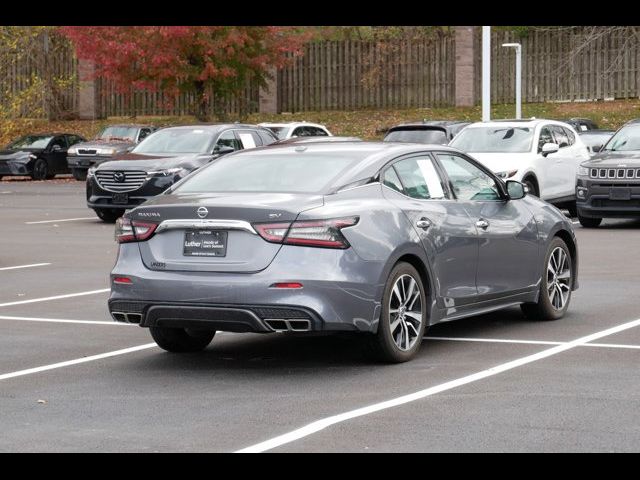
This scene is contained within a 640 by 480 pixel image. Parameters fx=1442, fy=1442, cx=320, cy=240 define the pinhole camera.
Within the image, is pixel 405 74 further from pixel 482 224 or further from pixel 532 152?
pixel 482 224

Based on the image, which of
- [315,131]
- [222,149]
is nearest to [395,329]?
[222,149]

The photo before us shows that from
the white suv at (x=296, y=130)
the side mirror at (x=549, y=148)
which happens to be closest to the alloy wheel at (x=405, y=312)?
the side mirror at (x=549, y=148)

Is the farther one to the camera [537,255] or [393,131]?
[393,131]

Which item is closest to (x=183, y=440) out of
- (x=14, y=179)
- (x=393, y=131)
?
(x=393, y=131)

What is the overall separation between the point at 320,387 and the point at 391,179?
75.5 inches

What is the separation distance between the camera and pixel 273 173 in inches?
401

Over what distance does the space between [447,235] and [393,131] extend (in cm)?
1727

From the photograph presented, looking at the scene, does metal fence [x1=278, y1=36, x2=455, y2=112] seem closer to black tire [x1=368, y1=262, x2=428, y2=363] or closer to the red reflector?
black tire [x1=368, y1=262, x2=428, y2=363]

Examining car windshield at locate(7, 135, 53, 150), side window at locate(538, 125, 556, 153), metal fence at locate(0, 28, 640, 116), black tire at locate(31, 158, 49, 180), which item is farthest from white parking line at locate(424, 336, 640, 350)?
metal fence at locate(0, 28, 640, 116)

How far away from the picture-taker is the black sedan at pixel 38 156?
41.3 metres

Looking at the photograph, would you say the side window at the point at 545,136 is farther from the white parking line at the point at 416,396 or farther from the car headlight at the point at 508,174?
the white parking line at the point at 416,396

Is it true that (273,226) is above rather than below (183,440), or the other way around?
above
